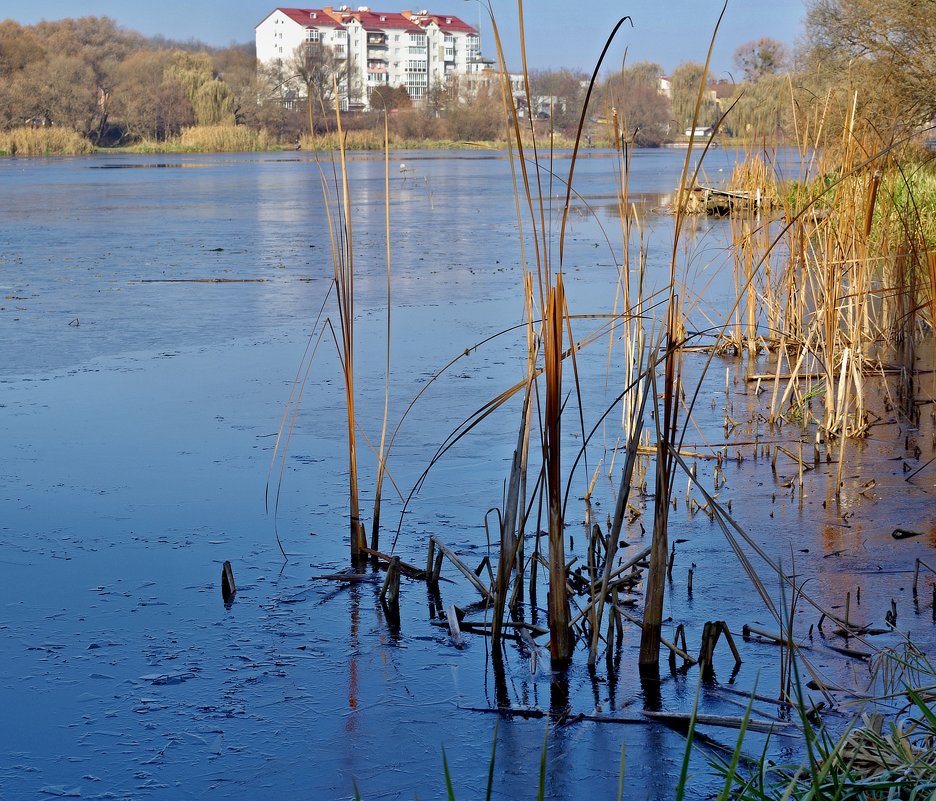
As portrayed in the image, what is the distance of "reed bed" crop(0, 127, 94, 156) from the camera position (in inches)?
1742

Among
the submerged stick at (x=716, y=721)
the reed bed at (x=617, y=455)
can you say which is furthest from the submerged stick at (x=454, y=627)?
the submerged stick at (x=716, y=721)

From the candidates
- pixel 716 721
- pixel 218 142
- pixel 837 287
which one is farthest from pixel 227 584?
pixel 218 142

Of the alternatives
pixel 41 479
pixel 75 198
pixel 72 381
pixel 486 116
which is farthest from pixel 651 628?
pixel 486 116

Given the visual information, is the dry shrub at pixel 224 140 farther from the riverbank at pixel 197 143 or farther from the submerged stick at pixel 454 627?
the submerged stick at pixel 454 627

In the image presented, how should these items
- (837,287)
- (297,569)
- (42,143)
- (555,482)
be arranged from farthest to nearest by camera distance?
(42,143) < (837,287) < (297,569) < (555,482)

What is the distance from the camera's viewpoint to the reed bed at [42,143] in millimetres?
44250

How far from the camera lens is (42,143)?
45062 millimetres

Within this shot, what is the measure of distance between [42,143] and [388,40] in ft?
202

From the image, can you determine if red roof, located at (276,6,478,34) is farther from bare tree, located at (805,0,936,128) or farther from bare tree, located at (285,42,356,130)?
bare tree, located at (285,42,356,130)

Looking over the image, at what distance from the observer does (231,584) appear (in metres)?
3.29

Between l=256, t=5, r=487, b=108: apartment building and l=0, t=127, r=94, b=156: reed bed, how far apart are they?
142ft

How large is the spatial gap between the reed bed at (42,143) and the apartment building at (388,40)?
43.3 m

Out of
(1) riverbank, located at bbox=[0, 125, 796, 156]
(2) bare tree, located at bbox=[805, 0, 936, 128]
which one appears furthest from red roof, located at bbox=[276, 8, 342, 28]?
(2) bare tree, located at bbox=[805, 0, 936, 128]

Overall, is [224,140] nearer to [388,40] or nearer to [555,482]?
[555,482]
